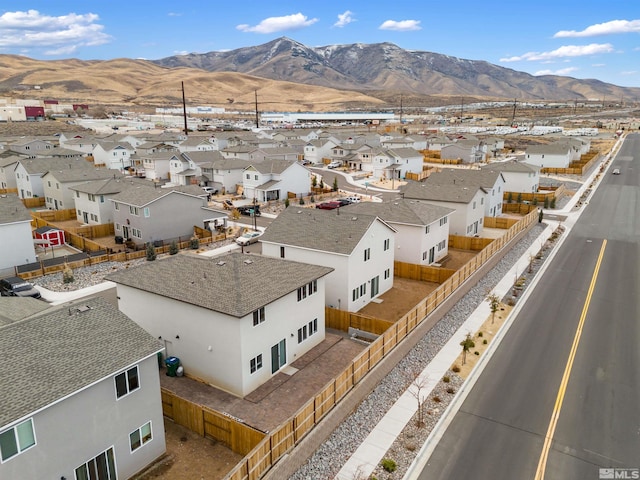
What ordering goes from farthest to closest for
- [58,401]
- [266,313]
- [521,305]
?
1. [521,305]
2. [266,313]
3. [58,401]

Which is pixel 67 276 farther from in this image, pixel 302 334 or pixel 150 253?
pixel 302 334

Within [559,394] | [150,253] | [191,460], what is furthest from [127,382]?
[150,253]

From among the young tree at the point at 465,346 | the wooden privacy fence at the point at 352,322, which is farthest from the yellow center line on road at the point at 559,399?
the wooden privacy fence at the point at 352,322

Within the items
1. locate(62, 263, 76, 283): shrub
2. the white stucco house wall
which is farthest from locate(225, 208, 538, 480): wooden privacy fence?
the white stucco house wall

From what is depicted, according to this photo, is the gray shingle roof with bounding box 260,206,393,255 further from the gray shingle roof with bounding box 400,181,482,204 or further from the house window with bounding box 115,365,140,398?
the gray shingle roof with bounding box 400,181,482,204

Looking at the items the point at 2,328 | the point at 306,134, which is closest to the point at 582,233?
the point at 2,328

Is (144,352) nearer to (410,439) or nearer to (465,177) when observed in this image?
(410,439)

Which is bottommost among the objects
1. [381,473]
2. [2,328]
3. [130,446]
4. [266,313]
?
[381,473]

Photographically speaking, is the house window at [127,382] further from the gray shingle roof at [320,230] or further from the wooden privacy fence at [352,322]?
the gray shingle roof at [320,230]
